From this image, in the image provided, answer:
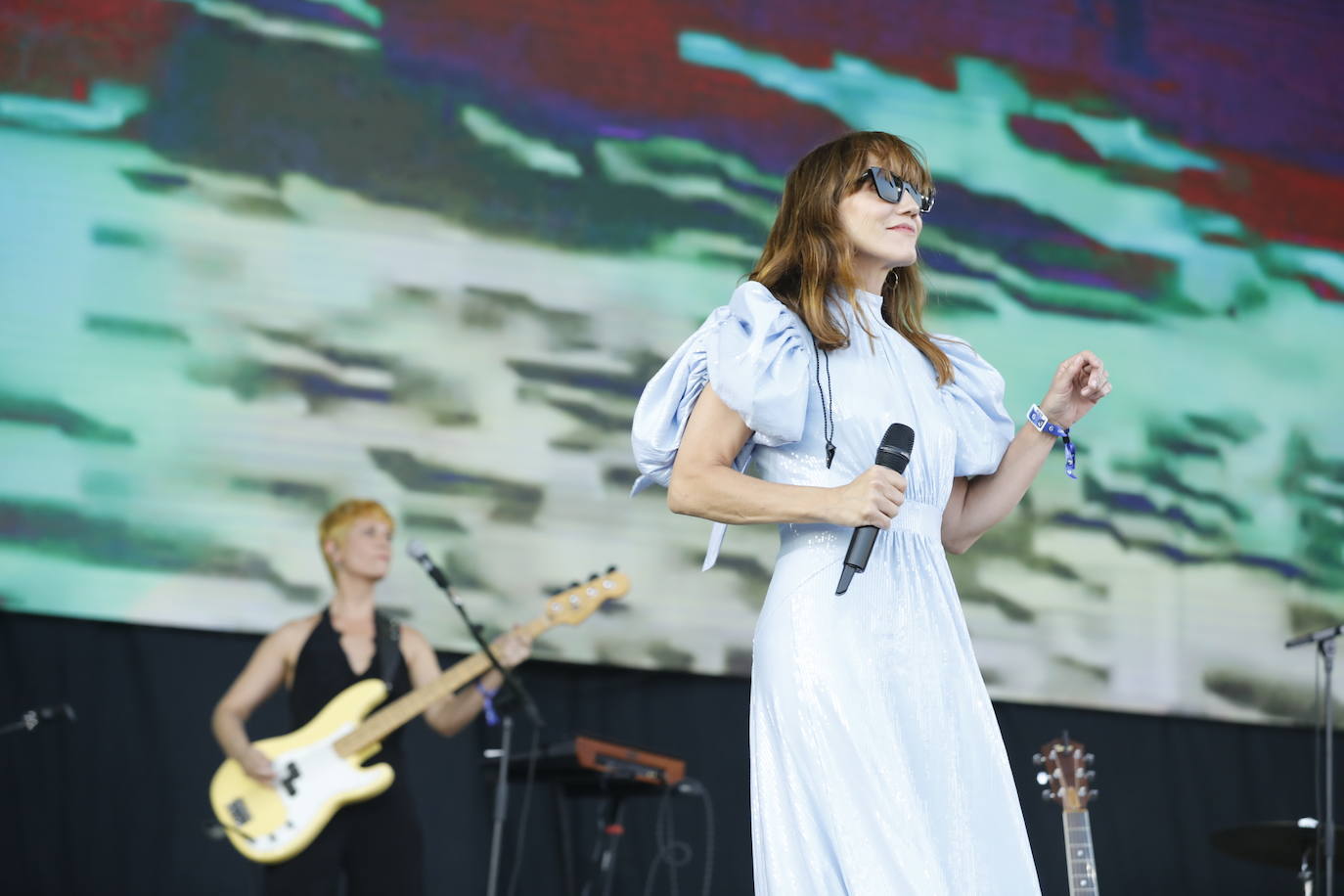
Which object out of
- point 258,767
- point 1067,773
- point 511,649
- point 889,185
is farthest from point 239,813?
point 889,185

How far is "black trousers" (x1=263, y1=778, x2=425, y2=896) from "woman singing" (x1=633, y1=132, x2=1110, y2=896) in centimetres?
215

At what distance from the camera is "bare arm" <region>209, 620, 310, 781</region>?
3988 mm

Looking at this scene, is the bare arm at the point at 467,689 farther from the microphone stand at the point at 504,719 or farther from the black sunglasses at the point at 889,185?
the black sunglasses at the point at 889,185

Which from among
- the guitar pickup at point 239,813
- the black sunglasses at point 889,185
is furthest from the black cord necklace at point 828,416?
the guitar pickup at point 239,813

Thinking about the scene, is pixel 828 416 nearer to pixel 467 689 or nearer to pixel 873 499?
pixel 873 499

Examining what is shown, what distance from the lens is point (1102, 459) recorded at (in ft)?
18.0

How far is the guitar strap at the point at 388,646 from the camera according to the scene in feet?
13.6

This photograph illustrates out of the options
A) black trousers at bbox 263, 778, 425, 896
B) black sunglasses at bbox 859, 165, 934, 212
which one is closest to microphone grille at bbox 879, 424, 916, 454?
black sunglasses at bbox 859, 165, 934, 212

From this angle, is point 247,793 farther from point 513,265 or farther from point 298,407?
point 513,265

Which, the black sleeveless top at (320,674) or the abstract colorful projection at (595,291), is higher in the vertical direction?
the abstract colorful projection at (595,291)

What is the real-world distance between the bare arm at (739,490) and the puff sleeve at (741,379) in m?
0.04

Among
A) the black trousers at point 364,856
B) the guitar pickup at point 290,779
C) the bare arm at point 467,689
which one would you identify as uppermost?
the bare arm at point 467,689

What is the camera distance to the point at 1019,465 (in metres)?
1.97

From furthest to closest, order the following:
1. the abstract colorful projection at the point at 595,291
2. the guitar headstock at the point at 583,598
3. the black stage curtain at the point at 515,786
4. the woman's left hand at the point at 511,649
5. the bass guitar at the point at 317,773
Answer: the abstract colorful projection at the point at 595,291 < the black stage curtain at the point at 515,786 < the guitar headstock at the point at 583,598 < the woman's left hand at the point at 511,649 < the bass guitar at the point at 317,773
